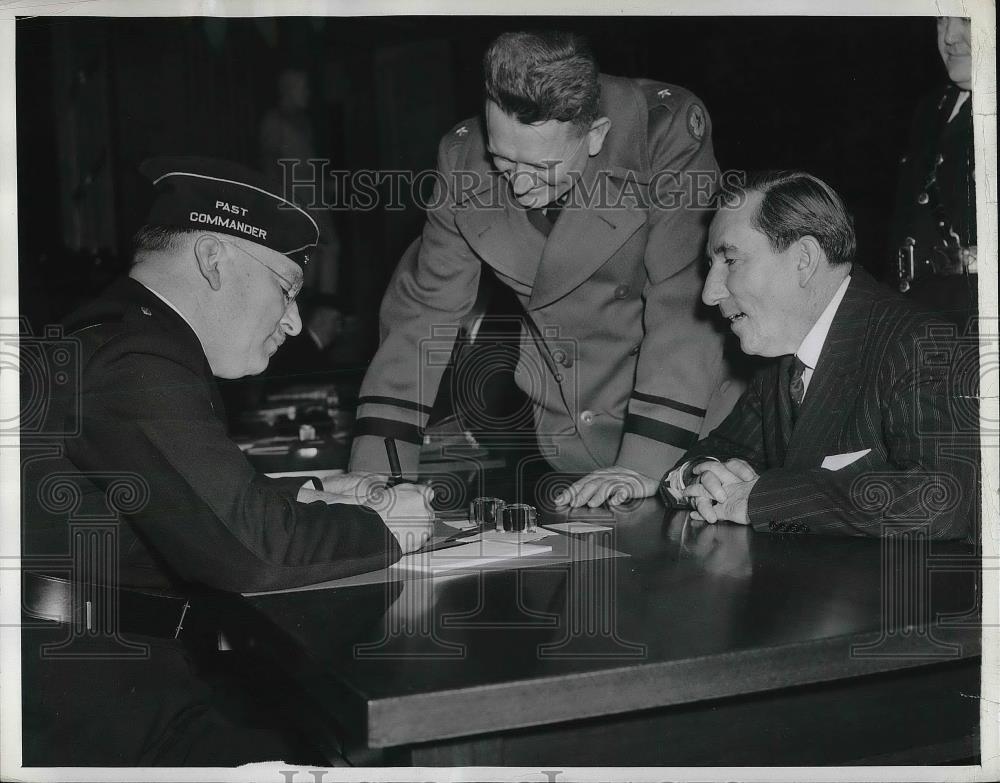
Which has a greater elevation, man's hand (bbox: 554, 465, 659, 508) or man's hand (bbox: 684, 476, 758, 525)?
man's hand (bbox: 684, 476, 758, 525)

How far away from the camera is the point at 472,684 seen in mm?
1142

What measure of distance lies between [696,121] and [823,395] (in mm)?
945

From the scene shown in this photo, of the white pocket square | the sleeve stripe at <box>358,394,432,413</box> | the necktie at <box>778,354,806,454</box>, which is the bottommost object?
the white pocket square

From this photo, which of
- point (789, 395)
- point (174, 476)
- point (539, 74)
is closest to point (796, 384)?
point (789, 395)

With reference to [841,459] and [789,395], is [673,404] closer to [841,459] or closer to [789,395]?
[789,395]

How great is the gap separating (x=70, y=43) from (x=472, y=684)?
286 inches

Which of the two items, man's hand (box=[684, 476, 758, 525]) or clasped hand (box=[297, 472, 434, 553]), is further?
man's hand (box=[684, 476, 758, 525])

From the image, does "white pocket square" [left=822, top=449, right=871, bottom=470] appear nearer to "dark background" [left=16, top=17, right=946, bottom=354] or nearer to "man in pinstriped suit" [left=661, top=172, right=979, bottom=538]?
"man in pinstriped suit" [left=661, top=172, right=979, bottom=538]

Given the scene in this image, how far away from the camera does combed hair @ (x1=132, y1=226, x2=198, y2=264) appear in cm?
195

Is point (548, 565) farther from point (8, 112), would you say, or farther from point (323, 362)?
point (323, 362)

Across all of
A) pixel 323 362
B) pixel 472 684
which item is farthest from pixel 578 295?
pixel 323 362

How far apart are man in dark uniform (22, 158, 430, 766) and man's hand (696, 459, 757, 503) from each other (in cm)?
62

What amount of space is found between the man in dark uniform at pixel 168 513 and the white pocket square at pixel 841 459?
2.94ft

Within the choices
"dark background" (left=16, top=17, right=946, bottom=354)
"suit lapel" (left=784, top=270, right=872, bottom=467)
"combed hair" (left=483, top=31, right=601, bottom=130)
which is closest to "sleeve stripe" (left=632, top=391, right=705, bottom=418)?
"suit lapel" (left=784, top=270, right=872, bottom=467)
